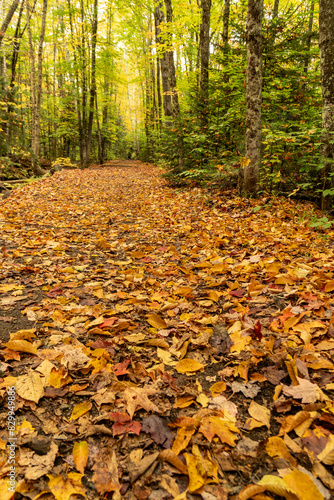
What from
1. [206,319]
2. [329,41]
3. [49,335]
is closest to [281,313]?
[206,319]

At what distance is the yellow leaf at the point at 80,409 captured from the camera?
1453 millimetres

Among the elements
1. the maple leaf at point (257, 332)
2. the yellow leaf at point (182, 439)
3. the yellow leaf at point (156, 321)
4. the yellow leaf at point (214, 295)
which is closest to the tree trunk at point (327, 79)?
the yellow leaf at point (214, 295)

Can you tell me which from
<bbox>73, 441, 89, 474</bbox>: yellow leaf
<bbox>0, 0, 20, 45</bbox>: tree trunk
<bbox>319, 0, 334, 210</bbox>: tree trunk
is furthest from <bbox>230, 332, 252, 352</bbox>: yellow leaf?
<bbox>0, 0, 20, 45</bbox>: tree trunk

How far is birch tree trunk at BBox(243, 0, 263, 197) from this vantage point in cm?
512

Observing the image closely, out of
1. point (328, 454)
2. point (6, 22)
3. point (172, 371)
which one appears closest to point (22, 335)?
point (172, 371)

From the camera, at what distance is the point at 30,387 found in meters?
1.57

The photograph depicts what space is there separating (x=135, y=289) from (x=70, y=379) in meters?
1.30

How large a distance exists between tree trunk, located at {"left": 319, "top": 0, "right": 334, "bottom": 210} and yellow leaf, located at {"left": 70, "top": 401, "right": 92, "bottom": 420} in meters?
3.96

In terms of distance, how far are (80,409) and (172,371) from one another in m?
0.60

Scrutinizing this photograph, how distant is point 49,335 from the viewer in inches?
82.7

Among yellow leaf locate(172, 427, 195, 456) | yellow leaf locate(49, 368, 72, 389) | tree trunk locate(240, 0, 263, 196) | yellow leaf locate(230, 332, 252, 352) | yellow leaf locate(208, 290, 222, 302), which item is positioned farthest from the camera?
tree trunk locate(240, 0, 263, 196)

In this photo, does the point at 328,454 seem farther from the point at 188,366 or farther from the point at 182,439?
the point at 188,366

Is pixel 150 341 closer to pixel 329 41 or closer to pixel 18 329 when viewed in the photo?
pixel 18 329

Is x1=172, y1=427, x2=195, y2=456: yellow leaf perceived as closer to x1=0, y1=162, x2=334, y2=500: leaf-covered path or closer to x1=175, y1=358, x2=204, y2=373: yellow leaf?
x1=0, y1=162, x2=334, y2=500: leaf-covered path
